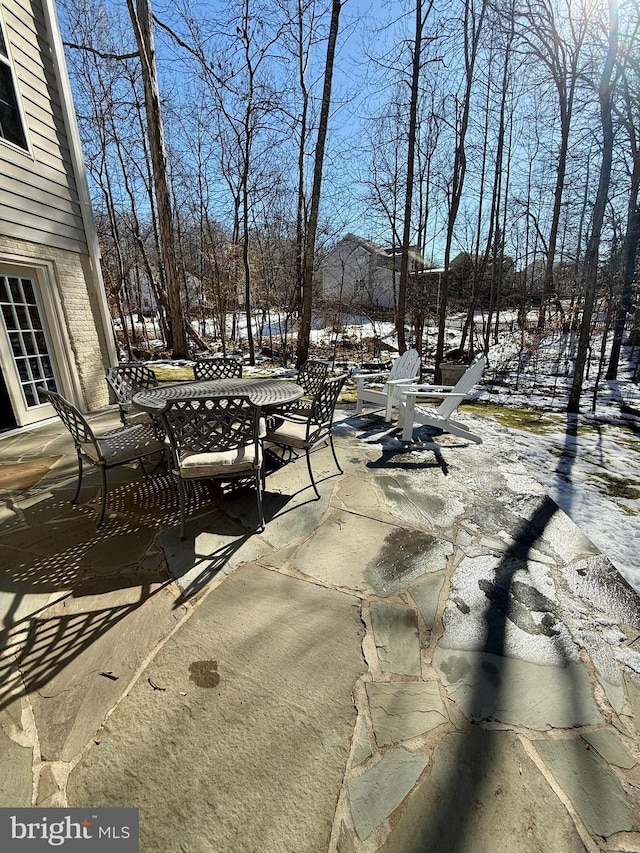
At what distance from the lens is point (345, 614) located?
163cm

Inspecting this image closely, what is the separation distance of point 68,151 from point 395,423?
5.39m

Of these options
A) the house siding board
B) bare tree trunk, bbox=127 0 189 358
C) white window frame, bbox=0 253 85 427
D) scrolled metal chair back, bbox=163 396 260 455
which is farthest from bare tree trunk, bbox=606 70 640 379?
white window frame, bbox=0 253 85 427

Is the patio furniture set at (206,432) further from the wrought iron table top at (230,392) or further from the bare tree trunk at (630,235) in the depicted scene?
the bare tree trunk at (630,235)

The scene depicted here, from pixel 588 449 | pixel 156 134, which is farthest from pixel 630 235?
pixel 156 134

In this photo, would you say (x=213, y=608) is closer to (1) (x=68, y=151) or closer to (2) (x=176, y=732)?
(2) (x=176, y=732)

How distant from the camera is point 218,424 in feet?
7.43

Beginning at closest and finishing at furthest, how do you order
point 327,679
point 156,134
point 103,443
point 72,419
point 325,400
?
point 327,679, point 72,419, point 103,443, point 325,400, point 156,134

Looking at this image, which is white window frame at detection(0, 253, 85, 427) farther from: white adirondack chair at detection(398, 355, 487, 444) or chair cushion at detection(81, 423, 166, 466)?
white adirondack chair at detection(398, 355, 487, 444)

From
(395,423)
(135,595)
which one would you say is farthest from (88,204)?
(135,595)

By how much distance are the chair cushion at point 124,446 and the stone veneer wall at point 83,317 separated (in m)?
2.87

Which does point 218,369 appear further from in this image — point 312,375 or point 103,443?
point 103,443

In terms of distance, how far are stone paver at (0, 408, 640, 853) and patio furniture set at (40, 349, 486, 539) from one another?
0.39 meters

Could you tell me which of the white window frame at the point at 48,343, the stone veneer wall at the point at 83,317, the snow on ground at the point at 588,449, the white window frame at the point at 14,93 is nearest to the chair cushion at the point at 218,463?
the snow on ground at the point at 588,449

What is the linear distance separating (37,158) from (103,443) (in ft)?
13.1
